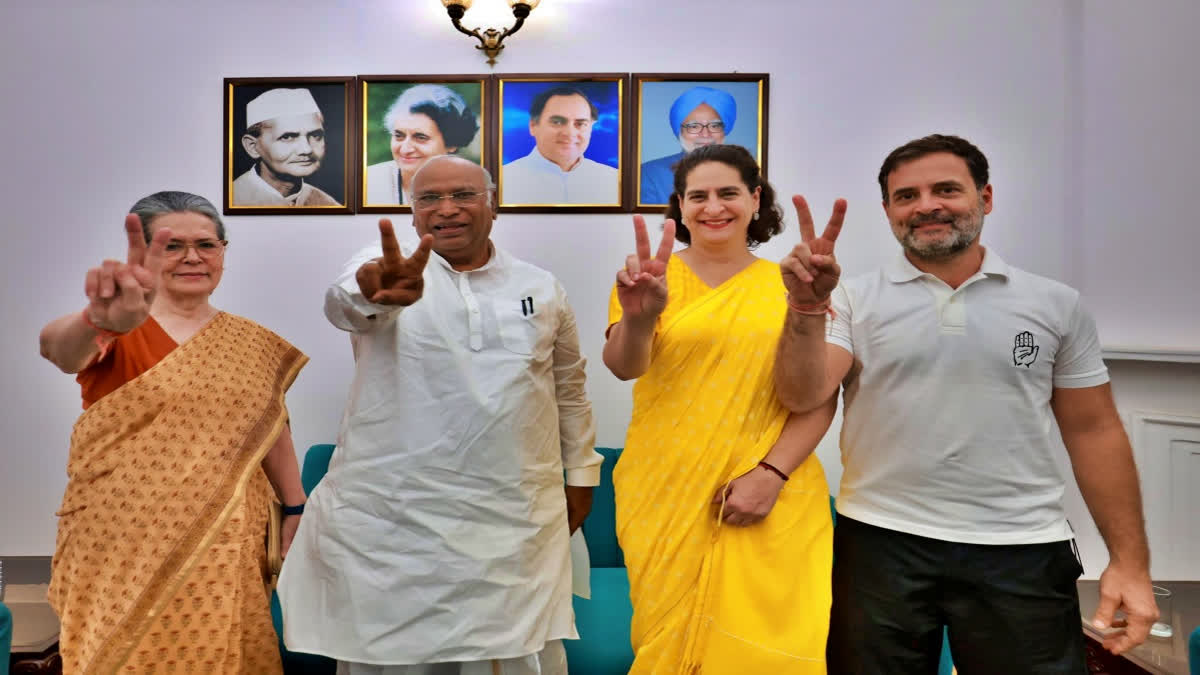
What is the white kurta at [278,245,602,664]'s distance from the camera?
1.44 m

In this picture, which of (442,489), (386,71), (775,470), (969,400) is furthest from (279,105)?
(969,400)

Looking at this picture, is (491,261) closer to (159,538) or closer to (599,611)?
(159,538)

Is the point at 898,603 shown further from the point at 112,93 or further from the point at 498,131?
the point at 112,93

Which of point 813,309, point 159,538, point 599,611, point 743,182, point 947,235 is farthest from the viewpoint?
point 599,611

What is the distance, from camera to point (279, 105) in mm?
2588

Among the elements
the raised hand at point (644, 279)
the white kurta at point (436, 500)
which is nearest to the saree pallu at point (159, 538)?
the white kurta at point (436, 500)

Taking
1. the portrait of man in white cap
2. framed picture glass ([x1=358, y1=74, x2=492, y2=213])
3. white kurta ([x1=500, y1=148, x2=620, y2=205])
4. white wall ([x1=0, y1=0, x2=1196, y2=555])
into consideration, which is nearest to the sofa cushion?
white wall ([x1=0, y1=0, x2=1196, y2=555])

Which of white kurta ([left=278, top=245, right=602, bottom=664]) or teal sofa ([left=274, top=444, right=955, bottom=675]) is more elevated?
white kurta ([left=278, top=245, right=602, bottom=664])

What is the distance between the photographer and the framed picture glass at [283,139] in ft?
8.48

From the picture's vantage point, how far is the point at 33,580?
7.65ft

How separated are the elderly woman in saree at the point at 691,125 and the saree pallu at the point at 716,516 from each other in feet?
3.62

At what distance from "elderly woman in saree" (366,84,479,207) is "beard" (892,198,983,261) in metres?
1.69

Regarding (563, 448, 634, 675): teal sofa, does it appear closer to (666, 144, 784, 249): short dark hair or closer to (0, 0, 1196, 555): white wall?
(0, 0, 1196, 555): white wall

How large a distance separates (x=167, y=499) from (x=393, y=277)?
0.74 meters
